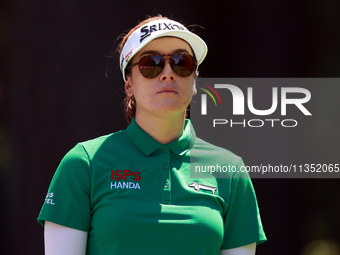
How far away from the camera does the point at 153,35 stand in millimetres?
1814

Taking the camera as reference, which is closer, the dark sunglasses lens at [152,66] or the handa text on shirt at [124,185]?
the handa text on shirt at [124,185]

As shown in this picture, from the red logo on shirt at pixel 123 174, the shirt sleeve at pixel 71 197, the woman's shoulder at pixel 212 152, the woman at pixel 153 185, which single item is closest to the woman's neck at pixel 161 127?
the woman at pixel 153 185

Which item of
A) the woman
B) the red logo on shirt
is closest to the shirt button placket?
the woman

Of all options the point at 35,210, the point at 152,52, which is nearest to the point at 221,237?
the point at 152,52

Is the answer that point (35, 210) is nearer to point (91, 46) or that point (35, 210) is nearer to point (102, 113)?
point (102, 113)

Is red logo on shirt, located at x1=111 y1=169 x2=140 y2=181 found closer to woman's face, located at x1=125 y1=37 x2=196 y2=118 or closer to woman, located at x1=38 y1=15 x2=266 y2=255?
woman, located at x1=38 y1=15 x2=266 y2=255

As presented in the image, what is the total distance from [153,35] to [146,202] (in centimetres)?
72

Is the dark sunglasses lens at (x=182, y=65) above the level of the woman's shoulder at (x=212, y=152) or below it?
above

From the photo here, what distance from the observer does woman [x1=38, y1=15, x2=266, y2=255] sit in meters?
1.58

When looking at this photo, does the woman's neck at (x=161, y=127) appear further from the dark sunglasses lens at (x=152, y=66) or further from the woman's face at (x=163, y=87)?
the dark sunglasses lens at (x=152, y=66)

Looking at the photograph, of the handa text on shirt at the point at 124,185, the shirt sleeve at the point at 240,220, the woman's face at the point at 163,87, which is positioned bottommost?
the shirt sleeve at the point at 240,220

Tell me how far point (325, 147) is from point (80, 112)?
83.4 inches

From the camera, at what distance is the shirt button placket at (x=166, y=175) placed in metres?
1.65

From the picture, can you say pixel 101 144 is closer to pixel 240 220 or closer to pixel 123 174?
pixel 123 174
